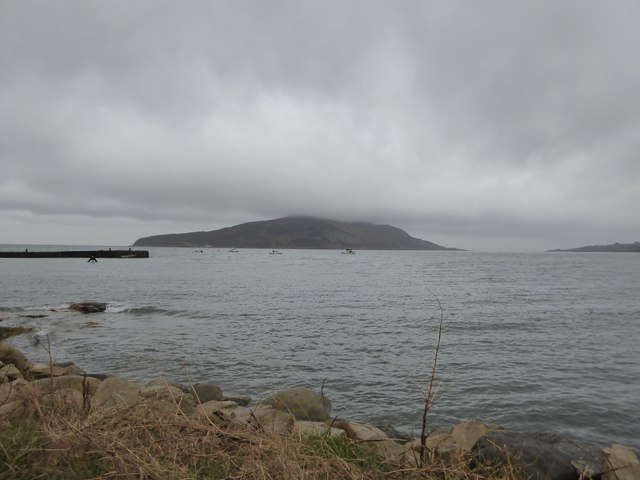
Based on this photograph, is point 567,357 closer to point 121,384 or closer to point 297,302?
point 121,384

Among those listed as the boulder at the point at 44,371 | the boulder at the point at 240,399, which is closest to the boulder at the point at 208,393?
the boulder at the point at 240,399

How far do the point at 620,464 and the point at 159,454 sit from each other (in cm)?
Answer: 545

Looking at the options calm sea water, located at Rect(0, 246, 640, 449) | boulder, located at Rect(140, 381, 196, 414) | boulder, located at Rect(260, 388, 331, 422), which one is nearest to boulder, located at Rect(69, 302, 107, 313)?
calm sea water, located at Rect(0, 246, 640, 449)

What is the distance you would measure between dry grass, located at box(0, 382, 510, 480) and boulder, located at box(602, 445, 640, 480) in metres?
2.73

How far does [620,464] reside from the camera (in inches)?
207

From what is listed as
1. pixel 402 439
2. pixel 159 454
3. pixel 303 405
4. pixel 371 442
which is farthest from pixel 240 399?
pixel 159 454

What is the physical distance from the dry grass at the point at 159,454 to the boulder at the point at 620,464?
8.95 feet

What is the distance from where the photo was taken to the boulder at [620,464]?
5160mm

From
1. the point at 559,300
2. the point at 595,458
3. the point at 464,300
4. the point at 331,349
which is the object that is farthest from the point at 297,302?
the point at 595,458

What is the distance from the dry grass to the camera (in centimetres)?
322

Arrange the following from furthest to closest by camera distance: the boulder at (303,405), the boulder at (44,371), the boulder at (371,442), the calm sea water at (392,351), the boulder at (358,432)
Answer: the boulder at (44,371)
the calm sea water at (392,351)
the boulder at (303,405)
the boulder at (358,432)
the boulder at (371,442)

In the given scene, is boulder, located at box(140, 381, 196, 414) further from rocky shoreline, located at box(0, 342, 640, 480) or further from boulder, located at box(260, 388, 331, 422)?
boulder, located at box(260, 388, 331, 422)

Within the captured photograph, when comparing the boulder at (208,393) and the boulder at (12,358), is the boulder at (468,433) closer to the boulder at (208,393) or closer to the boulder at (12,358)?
the boulder at (208,393)

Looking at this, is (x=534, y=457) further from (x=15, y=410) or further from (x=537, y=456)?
(x=15, y=410)
